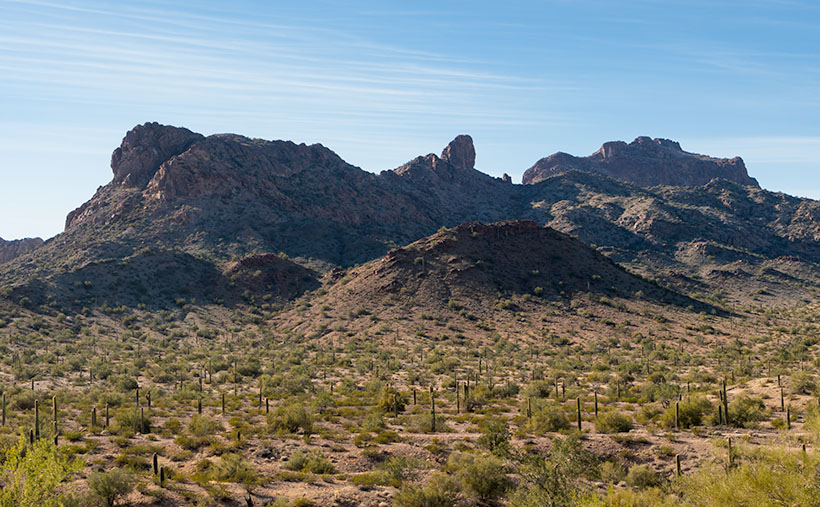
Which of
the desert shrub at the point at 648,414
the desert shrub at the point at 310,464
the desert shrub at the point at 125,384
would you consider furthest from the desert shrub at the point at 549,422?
the desert shrub at the point at 125,384

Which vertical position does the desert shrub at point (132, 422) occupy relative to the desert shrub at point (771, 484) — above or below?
below

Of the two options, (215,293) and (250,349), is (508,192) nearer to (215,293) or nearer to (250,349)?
(215,293)

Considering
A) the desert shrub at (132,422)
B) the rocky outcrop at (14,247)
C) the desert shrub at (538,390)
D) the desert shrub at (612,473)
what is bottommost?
the desert shrub at (612,473)

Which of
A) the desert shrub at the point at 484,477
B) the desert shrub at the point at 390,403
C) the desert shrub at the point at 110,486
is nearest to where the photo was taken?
the desert shrub at the point at 110,486

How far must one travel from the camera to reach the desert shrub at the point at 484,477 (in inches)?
727

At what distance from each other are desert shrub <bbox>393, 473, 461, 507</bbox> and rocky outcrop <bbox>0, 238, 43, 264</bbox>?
442ft

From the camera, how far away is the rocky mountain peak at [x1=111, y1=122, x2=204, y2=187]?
120 meters

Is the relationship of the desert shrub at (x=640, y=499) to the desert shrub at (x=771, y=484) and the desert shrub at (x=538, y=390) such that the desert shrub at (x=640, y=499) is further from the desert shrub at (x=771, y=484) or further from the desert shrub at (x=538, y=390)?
the desert shrub at (x=538, y=390)

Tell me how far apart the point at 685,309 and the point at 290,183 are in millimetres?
86736

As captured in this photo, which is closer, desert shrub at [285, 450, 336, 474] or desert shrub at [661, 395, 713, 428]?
desert shrub at [285, 450, 336, 474]

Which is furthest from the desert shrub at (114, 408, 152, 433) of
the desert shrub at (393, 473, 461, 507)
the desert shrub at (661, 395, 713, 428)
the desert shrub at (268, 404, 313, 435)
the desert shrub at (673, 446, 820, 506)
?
the desert shrub at (661, 395, 713, 428)

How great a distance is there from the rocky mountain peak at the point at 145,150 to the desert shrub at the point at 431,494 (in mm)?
117917

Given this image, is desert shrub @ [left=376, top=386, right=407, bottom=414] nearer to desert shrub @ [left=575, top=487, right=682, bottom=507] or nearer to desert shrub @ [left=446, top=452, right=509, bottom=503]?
desert shrub @ [left=446, top=452, right=509, bottom=503]

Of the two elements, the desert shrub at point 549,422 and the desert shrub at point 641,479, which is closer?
the desert shrub at point 641,479
